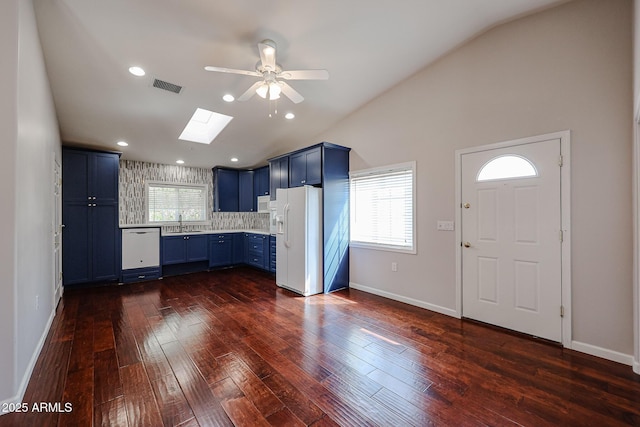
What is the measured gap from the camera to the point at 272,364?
2.30 metres

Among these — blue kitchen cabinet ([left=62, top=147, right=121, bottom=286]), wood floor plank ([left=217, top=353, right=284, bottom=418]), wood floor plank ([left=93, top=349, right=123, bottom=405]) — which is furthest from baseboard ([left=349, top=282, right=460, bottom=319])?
blue kitchen cabinet ([left=62, top=147, right=121, bottom=286])

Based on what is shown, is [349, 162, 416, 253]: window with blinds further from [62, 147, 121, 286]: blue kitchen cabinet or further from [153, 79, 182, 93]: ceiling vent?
[62, 147, 121, 286]: blue kitchen cabinet

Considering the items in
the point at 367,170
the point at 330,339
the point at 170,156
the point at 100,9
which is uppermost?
the point at 100,9

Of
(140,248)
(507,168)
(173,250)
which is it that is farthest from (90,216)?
(507,168)

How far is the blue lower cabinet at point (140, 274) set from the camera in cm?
509

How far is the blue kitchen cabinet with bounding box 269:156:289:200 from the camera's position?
5023 mm

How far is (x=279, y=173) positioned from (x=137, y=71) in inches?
103

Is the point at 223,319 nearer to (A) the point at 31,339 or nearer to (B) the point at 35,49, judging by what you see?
(A) the point at 31,339

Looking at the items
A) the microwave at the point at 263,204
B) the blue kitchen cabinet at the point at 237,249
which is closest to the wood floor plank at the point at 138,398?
the blue kitchen cabinet at the point at 237,249

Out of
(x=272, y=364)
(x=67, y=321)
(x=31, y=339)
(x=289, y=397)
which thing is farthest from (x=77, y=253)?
(x=289, y=397)

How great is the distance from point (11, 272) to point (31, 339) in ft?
2.72

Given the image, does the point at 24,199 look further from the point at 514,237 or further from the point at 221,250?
the point at 514,237

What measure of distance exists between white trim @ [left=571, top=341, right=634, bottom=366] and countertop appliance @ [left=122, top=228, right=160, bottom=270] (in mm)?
6270

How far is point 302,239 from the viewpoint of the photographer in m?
4.27
